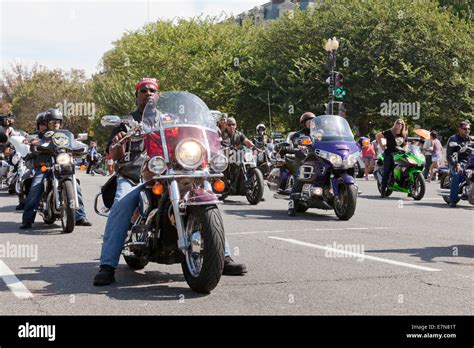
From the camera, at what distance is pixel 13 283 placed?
22.0 ft

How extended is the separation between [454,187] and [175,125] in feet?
36.1

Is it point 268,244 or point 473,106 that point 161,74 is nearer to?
point 473,106

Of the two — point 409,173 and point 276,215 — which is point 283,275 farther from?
point 409,173

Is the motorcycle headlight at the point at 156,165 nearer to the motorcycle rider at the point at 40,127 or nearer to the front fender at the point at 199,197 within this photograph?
the front fender at the point at 199,197

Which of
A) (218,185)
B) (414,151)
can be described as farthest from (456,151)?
(218,185)

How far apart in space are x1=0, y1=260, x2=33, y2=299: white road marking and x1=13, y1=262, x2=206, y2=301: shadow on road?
0.26 feet

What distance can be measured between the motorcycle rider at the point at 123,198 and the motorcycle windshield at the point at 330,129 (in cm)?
600

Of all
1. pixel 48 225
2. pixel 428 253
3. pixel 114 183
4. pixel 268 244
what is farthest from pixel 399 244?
pixel 48 225

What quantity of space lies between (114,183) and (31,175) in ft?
17.0

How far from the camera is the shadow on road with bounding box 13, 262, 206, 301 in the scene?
607 centimetres

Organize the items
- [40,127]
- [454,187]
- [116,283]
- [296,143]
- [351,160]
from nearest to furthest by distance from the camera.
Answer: [116,283], [351,160], [40,127], [296,143], [454,187]

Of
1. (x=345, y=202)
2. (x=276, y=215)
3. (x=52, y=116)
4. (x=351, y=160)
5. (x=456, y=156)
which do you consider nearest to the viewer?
(x=52, y=116)

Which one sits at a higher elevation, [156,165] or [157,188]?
[156,165]


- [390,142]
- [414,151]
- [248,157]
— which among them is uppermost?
[390,142]
